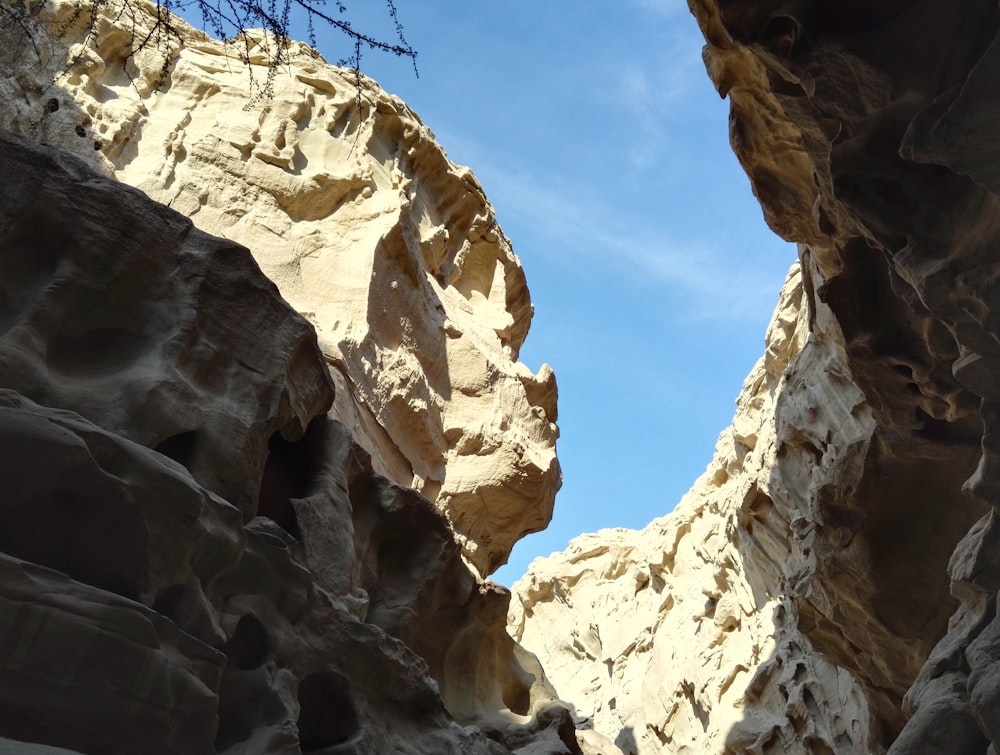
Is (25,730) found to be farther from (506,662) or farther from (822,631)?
(822,631)

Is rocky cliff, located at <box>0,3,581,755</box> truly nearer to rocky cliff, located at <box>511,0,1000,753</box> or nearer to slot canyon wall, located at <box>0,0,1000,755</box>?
slot canyon wall, located at <box>0,0,1000,755</box>

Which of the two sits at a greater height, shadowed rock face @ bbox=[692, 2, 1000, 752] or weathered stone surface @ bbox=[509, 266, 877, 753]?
weathered stone surface @ bbox=[509, 266, 877, 753]

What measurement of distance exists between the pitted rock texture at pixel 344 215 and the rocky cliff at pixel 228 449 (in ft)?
0.21

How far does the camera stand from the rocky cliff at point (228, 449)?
295 inches

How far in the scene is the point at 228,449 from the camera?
962 cm

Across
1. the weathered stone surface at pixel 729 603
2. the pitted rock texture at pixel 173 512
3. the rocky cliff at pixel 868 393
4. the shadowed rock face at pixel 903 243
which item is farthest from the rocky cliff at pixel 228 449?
the weathered stone surface at pixel 729 603

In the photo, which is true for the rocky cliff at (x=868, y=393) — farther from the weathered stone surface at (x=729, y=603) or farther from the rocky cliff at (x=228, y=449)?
the rocky cliff at (x=228, y=449)

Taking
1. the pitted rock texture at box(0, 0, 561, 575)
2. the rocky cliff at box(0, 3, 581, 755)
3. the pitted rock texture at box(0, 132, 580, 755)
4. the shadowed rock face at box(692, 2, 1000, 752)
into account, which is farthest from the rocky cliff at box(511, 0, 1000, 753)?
the pitted rock texture at box(0, 0, 561, 575)

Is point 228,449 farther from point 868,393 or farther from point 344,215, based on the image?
point 344,215

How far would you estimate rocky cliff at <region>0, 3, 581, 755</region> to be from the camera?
24.6 feet

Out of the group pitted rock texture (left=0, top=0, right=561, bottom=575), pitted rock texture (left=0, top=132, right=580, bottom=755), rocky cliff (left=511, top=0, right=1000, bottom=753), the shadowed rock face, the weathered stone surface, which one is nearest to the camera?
pitted rock texture (left=0, top=132, right=580, bottom=755)

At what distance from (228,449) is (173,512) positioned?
1488 millimetres

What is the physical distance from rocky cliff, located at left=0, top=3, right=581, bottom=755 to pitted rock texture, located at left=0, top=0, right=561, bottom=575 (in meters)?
0.06

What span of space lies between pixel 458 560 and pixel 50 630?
7.35 metres
